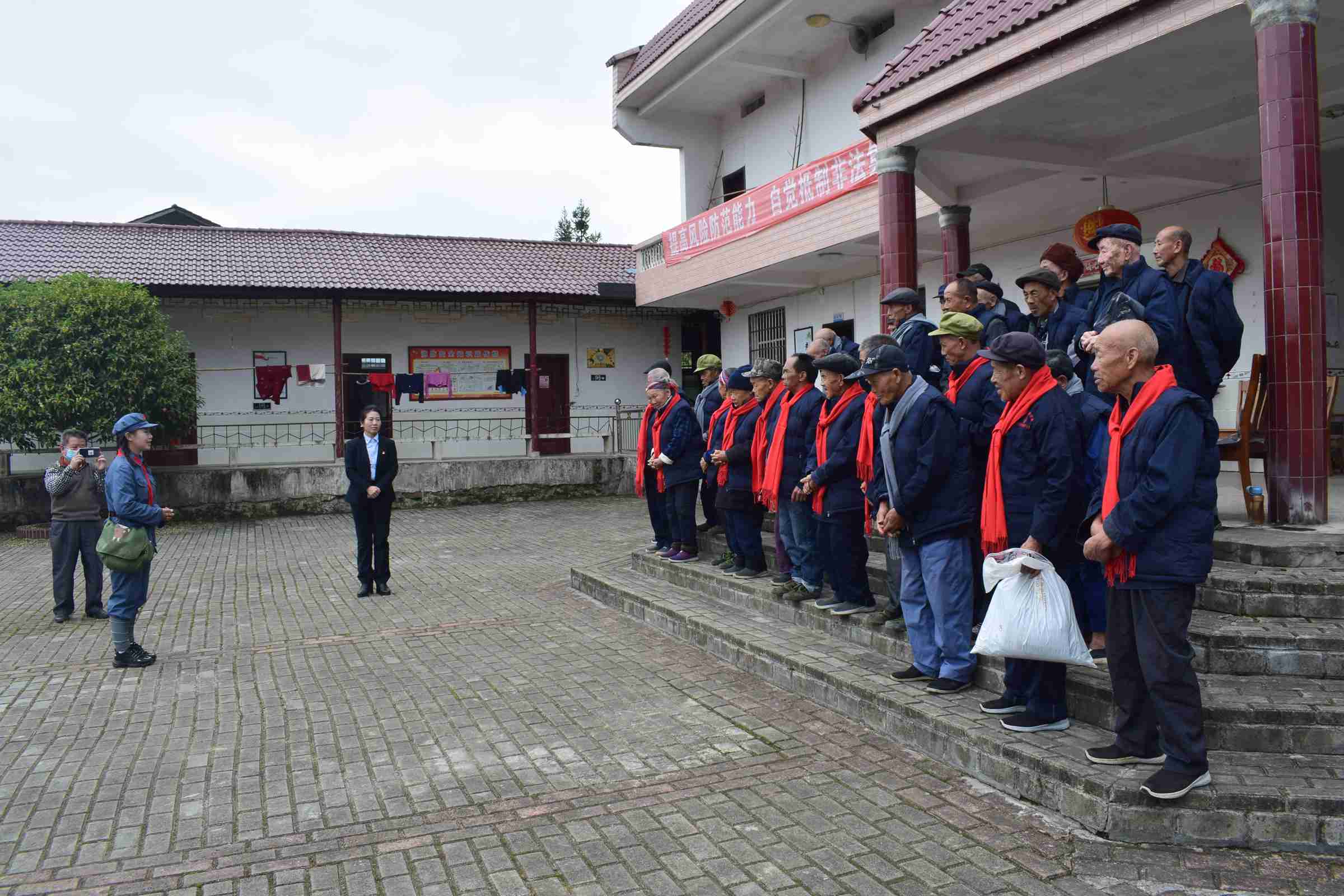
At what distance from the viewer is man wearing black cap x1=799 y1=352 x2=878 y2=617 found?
6.20 metres

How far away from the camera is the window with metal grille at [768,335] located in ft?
63.8

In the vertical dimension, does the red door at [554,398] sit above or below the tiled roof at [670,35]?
below

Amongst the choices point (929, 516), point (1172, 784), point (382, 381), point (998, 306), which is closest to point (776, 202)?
point (998, 306)

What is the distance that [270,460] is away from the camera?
19.5m

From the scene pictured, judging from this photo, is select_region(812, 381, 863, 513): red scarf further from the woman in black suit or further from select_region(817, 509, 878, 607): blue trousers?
the woman in black suit

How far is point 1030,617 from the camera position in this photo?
13.5 ft

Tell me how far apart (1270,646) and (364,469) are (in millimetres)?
7531

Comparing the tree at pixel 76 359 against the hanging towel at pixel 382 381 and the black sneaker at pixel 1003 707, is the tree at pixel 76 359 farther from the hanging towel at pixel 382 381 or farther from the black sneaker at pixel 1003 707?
the black sneaker at pixel 1003 707

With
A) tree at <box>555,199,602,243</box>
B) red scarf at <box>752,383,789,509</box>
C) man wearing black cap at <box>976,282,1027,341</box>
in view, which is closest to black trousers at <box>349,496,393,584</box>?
red scarf at <box>752,383,789,509</box>

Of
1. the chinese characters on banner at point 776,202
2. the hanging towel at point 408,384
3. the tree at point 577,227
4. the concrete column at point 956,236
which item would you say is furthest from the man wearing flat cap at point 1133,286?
the tree at point 577,227

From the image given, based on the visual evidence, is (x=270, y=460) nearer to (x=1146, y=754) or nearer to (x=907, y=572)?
(x=907, y=572)

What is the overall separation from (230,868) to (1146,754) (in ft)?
12.2

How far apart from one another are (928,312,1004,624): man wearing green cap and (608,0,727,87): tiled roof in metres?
11.9

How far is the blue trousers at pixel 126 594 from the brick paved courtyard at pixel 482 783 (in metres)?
0.43
